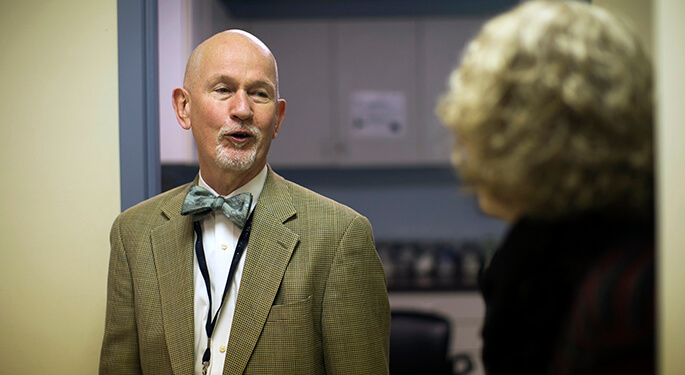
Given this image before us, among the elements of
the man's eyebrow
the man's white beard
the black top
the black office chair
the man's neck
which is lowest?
the black office chair

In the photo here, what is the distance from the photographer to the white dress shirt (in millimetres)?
1118

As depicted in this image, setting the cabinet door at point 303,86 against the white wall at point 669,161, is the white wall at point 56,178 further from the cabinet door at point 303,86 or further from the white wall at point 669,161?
the cabinet door at point 303,86

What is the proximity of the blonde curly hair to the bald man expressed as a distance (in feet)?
2.22

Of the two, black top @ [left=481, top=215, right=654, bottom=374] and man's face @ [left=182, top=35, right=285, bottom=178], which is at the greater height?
man's face @ [left=182, top=35, right=285, bottom=178]

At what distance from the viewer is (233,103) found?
3.77 ft

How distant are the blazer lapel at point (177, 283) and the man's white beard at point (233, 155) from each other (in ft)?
0.55

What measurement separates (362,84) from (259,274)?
2317 mm

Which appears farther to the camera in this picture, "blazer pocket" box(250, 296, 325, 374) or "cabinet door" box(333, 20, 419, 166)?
"cabinet door" box(333, 20, 419, 166)

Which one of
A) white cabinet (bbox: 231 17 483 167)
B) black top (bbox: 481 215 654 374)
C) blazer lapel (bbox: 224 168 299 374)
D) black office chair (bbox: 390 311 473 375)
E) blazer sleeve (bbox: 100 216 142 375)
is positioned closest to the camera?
black top (bbox: 481 215 654 374)

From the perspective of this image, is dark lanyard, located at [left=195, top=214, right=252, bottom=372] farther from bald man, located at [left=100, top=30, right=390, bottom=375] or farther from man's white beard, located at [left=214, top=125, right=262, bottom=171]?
man's white beard, located at [left=214, top=125, right=262, bottom=171]

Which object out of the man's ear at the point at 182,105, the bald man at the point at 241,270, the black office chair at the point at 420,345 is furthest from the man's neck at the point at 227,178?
the black office chair at the point at 420,345

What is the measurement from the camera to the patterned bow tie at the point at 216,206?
1144 millimetres

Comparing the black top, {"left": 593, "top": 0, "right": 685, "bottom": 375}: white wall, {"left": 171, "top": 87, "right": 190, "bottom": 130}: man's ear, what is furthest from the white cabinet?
the black top

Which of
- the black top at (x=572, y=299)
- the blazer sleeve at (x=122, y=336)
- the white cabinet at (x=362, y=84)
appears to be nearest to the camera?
the black top at (x=572, y=299)
